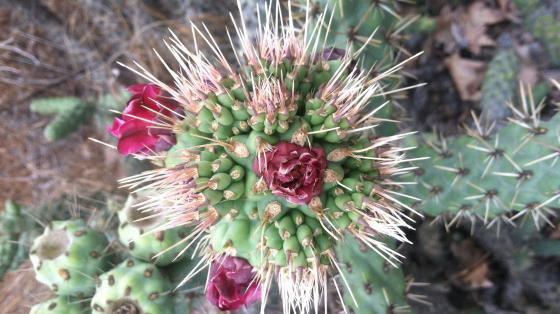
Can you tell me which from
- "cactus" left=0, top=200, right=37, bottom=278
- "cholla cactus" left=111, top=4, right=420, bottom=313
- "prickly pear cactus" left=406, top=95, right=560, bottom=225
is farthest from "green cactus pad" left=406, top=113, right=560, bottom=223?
"cactus" left=0, top=200, right=37, bottom=278

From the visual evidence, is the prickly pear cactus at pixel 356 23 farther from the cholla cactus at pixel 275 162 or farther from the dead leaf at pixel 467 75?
the dead leaf at pixel 467 75

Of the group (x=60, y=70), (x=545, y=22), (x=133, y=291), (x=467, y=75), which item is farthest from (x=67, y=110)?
(x=545, y=22)

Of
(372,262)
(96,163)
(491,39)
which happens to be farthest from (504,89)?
(96,163)

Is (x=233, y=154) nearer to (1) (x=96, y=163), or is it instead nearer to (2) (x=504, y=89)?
(2) (x=504, y=89)

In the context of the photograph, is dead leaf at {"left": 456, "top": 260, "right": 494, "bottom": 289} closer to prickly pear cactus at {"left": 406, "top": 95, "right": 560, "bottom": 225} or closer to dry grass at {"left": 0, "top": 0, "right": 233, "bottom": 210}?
prickly pear cactus at {"left": 406, "top": 95, "right": 560, "bottom": 225}

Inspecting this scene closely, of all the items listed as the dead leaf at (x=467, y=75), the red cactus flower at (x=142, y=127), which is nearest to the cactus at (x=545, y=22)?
the dead leaf at (x=467, y=75)

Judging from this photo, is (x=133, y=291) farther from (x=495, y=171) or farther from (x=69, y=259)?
(x=495, y=171)
